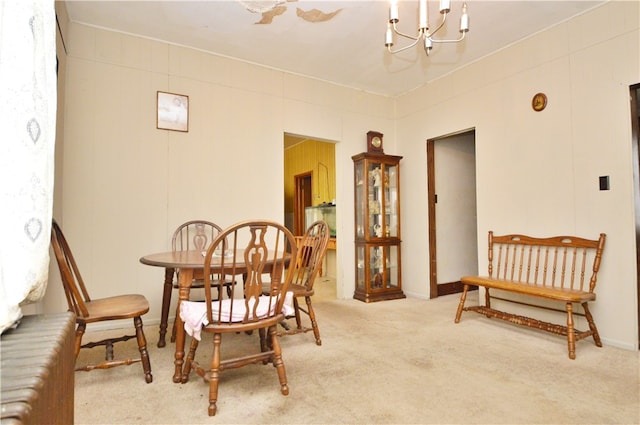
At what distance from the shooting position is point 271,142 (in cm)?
395

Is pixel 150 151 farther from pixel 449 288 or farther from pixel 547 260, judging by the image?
pixel 449 288

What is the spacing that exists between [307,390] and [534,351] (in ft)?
5.67

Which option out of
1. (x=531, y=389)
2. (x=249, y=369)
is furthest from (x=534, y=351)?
(x=249, y=369)

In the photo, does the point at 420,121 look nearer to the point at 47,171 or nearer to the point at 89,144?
the point at 89,144

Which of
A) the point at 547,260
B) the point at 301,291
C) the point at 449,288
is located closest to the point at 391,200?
the point at 449,288

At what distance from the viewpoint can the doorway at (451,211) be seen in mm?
4414

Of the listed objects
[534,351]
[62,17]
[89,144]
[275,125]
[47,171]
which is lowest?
[534,351]

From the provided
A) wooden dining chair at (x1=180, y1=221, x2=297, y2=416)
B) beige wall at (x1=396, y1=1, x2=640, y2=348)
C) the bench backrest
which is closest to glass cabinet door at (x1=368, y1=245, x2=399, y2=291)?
beige wall at (x1=396, y1=1, x2=640, y2=348)

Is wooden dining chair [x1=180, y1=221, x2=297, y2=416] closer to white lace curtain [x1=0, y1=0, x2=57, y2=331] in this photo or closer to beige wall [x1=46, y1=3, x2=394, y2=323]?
white lace curtain [x1=0, y1=0, x2=57, y2=331]

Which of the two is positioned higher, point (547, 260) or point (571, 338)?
point (547, 260)

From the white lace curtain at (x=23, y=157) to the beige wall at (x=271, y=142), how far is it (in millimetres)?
2626

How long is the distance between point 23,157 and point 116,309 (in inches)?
62.8

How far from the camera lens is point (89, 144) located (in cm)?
308

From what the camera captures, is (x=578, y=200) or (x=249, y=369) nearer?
(x=249, y=369)
